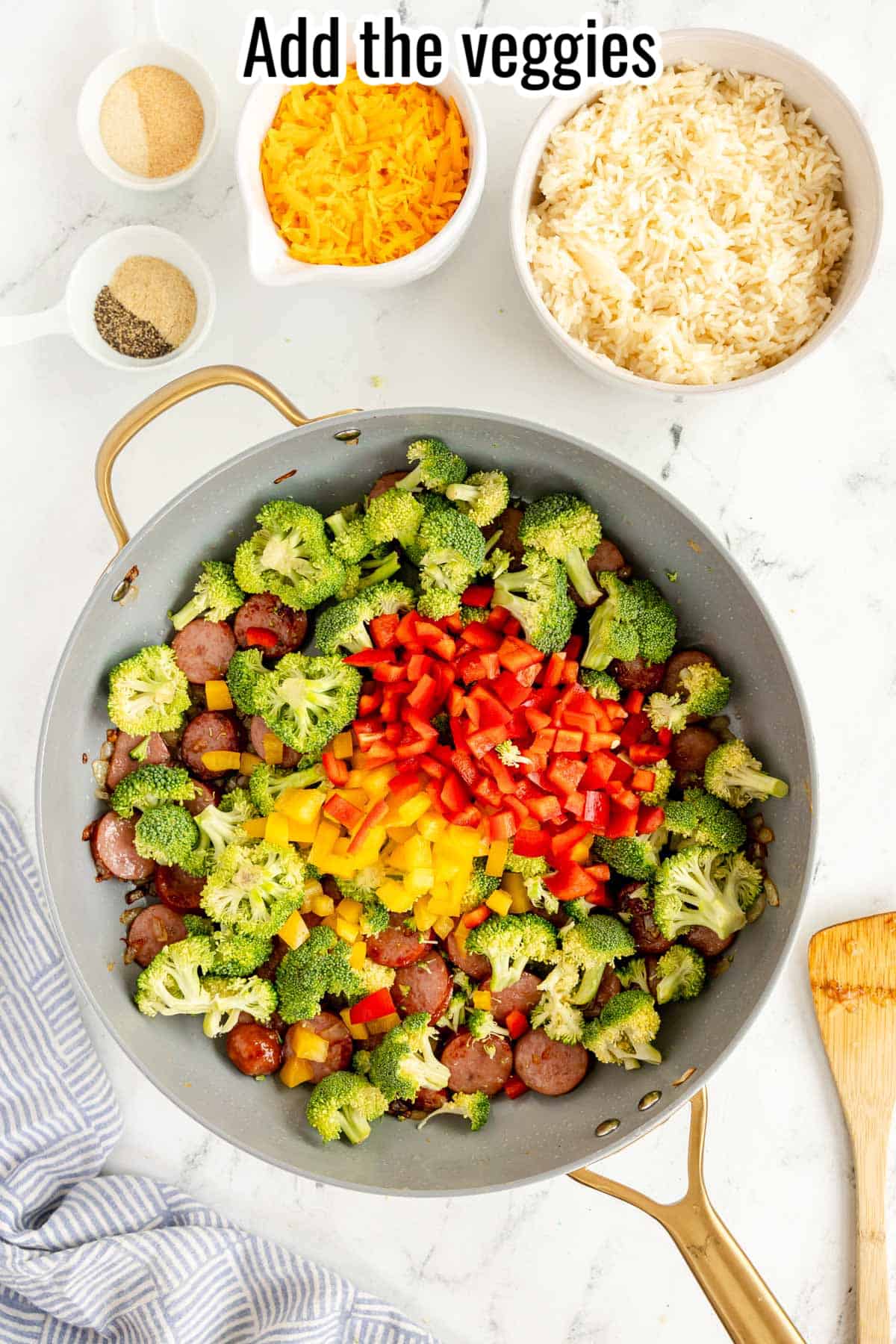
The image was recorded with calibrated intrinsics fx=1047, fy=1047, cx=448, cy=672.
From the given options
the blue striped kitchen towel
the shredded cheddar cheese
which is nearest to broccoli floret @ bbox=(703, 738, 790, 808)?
the shredded cheddar cheese

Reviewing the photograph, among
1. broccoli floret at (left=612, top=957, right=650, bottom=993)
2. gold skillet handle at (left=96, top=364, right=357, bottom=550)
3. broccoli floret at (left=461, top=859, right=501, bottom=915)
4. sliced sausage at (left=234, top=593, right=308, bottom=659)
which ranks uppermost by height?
gold skillet handle at (left=96, top=364, right=357, bottom=550)

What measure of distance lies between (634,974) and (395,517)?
3.95ft

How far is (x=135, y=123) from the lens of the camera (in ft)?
8.37

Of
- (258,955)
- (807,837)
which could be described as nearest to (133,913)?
(258,955)

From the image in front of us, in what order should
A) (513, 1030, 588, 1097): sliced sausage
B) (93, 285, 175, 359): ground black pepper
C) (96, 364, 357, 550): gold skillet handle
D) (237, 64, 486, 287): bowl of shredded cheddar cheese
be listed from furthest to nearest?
(93, 285, 175, 359): ground black pepper < (513, 1030, 588, 1097): sliced sausage < (237, 64, 486, 287): bowl of shredded cheddar cheese < (96, 364, 357, 550): gold skillet handle

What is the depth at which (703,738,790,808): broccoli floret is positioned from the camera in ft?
7.72

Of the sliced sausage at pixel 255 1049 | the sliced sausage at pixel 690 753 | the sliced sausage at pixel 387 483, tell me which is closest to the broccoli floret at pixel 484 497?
the sliced sausage at pixel 387 483

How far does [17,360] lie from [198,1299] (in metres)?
2.42

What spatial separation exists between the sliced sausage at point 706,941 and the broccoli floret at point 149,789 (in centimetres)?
122

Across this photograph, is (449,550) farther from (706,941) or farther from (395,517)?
(706,941)

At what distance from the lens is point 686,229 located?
92.1 inches

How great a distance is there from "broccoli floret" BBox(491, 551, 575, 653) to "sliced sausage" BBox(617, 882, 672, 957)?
0.60 meters

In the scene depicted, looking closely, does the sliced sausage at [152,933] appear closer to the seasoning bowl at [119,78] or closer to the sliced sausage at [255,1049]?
the sliced sausage at [255,1049]

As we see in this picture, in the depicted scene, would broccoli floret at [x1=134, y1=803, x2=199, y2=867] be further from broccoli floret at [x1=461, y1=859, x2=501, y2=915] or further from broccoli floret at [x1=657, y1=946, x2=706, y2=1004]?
broccoli floret at [x1=657, y1=946, x2=706, y2=1004]
